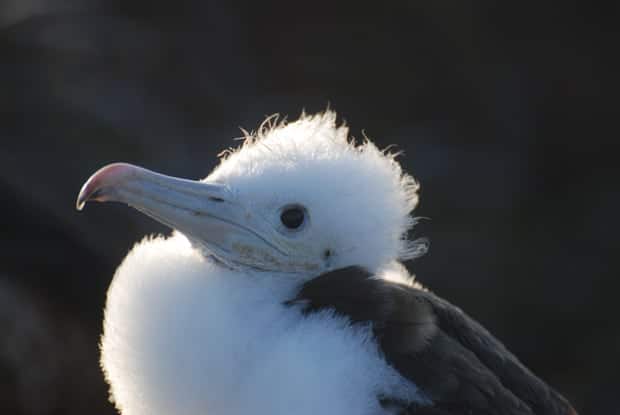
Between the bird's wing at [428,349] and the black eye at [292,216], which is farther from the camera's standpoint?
the black eye at [292,216]

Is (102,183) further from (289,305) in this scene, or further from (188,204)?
(289,305)

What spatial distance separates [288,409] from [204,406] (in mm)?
258

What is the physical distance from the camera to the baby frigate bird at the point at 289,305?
8.27ft

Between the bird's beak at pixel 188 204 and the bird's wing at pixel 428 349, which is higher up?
the bird's beak at pixel 188 204

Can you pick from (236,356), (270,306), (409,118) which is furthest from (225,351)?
(409,118)

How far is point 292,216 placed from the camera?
2871mm

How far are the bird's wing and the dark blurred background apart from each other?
289 cm

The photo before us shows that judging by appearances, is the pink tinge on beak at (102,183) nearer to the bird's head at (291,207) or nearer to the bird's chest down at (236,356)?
the bird's head at (291,207)

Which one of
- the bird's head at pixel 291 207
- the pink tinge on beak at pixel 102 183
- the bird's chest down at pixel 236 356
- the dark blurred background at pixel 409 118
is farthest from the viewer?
the dark blurred background at pixel 409 118

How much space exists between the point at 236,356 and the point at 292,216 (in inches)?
20.7

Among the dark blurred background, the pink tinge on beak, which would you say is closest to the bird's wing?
the pink tinge on beak

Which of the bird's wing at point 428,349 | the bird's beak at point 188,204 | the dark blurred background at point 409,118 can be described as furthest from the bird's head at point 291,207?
the dark blurred background at point 409,118

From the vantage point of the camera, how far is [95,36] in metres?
7.00

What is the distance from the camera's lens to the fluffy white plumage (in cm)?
250
